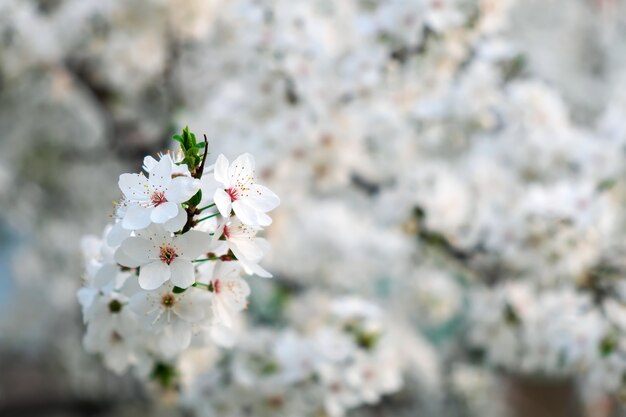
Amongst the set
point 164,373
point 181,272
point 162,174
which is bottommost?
point 181,272

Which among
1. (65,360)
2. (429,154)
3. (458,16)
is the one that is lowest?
(458,16)

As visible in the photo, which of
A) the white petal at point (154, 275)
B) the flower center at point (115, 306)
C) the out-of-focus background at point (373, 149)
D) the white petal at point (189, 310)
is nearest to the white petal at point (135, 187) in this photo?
the white petal at point (154, 275)

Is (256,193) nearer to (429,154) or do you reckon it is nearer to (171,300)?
(171,300)

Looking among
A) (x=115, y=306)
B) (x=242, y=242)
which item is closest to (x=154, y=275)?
→ (x=242, y=242)

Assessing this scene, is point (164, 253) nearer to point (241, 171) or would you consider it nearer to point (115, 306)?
point (241, 171)

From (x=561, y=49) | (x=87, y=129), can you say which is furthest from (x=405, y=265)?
(x=561, y=49)

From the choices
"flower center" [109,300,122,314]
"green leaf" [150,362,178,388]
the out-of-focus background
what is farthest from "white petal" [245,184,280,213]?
the out-of-focus background
